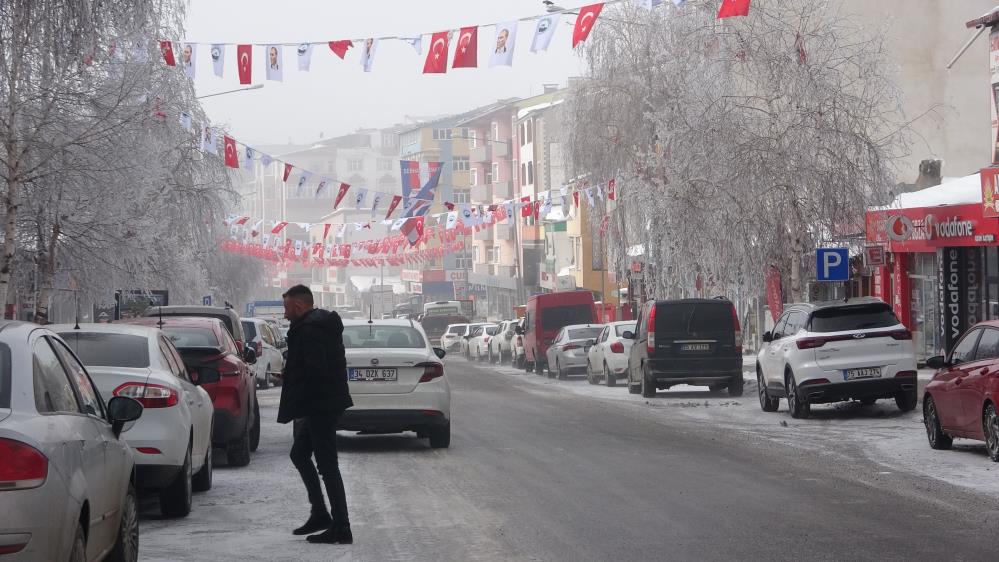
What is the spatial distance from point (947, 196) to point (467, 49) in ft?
45.1

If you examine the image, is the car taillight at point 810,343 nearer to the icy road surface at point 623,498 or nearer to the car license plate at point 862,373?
the car license plate at point 862,373

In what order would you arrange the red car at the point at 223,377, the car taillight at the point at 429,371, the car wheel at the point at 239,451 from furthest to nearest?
the car taillight at the point at 429,371, the car wheel at the point at 239,451, the red car at the point at 223,377

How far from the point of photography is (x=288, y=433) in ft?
68.8

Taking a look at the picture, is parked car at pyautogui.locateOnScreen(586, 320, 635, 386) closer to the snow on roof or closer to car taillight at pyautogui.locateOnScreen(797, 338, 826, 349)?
the snow on roof

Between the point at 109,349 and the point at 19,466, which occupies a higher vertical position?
the point at 109,349

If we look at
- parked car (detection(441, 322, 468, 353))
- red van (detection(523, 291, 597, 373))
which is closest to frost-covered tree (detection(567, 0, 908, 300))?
red van (detection(523, 291, 597, 373))

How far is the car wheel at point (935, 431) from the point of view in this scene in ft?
52.8

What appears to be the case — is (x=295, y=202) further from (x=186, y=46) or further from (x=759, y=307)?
(x=186, y=46)

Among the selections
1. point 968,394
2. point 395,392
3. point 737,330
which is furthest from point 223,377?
point 737,330

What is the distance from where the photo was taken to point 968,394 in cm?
1491

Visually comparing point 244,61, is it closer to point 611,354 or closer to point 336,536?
point 611,354

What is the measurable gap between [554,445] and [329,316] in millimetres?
7698

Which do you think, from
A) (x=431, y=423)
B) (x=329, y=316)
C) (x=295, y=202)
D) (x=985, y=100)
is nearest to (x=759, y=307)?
(x=985, y=100)

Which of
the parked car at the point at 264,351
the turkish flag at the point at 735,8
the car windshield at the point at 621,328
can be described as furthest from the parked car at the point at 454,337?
the turkish flag at the point at 735,8
